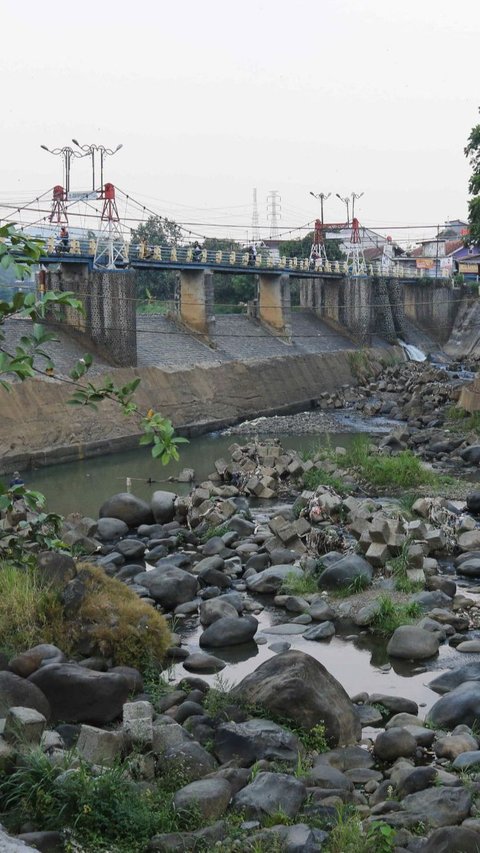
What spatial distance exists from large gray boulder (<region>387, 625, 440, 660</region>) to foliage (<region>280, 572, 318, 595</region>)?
2540 millimetres

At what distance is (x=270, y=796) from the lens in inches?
288

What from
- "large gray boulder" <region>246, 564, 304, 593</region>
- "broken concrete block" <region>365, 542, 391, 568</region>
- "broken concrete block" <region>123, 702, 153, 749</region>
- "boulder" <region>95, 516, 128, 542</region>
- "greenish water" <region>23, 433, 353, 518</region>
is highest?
"broken concrete block" <region>123, 702, 153, 749</region>

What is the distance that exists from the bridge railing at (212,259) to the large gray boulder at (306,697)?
2671cm

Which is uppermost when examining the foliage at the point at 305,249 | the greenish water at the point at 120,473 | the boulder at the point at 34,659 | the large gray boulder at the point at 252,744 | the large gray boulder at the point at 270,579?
the foliage at the point at 305,249

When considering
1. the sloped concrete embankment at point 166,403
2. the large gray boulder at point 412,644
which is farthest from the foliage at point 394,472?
the large gray boulder at point 412,644

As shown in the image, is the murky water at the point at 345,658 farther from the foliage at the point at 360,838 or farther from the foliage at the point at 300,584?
the foliage at the point at 360,838

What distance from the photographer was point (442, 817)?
710cm

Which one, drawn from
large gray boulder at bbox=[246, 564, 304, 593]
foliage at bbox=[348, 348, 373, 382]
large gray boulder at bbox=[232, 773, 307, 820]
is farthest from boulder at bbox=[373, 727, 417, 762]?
foliage at bbox=[348, 348, 373, 382]

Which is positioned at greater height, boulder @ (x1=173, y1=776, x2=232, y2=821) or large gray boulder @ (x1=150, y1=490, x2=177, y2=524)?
boulder @ (x1=173, y1=776, x2=232, y2=821)

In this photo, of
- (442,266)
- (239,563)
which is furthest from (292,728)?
(442,266)

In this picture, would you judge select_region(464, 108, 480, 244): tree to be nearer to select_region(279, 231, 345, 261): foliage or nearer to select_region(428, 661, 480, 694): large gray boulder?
select_region(428, 661, 480, 694): large gray boulder

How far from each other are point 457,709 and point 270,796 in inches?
110

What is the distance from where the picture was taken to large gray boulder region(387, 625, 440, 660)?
1174 centimetres

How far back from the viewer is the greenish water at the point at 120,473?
24.0 m
